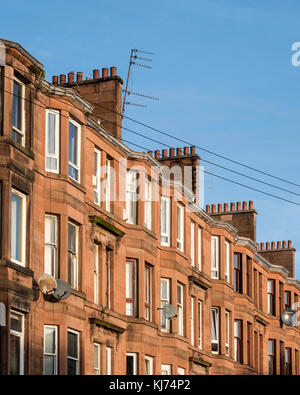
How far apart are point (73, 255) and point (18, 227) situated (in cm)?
457

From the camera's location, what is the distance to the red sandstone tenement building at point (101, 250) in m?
37.5

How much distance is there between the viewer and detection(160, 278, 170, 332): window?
165 ft

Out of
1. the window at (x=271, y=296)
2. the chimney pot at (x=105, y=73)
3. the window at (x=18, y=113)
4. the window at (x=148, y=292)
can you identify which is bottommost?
the window at (x=148, y=292)

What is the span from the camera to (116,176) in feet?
153

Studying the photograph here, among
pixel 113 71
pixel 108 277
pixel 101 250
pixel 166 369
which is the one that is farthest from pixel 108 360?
pixel 113 71

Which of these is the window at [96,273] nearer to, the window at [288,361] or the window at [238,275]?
the window at [238,275]

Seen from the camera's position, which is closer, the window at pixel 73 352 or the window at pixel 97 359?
the window at pixel 73 352

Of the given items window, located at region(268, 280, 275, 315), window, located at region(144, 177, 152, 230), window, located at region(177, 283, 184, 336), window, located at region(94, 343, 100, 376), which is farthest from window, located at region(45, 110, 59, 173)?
window, located at region(268, 280, 275, 315)

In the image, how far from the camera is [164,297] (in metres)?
51.0

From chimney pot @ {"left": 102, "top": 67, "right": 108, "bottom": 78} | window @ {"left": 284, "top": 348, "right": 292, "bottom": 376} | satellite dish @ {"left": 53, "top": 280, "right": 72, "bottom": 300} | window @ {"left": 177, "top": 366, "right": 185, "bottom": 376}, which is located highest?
chimney pot @ {"left": 102, "top": 67, "right": 108, "bottom": 78}

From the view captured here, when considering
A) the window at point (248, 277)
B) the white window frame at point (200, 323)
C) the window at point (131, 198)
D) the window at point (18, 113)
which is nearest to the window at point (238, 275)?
the window at point (248, 277)

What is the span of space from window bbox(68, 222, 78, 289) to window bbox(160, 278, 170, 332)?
939cm

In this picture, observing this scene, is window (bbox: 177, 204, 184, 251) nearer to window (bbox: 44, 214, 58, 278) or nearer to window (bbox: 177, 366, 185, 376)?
window (bbox: 177, 366, 185, 376)

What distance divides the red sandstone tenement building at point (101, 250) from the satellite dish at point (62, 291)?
0.61 m
